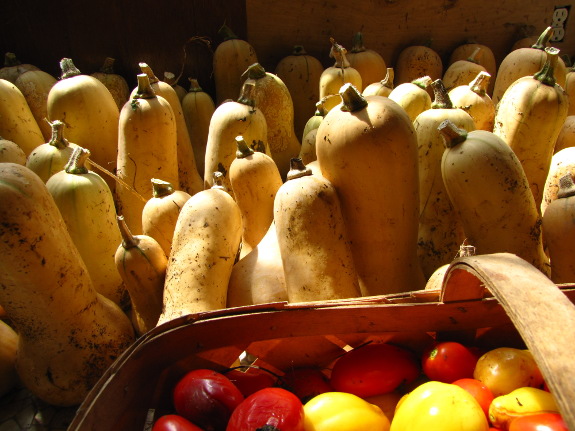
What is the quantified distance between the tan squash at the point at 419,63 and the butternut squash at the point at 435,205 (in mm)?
872

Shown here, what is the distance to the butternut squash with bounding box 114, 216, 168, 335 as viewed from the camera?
1253 mm

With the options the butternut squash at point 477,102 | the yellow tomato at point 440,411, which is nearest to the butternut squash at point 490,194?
the butternut squash at point 477,102

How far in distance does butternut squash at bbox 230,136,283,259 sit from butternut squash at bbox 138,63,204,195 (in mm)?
455

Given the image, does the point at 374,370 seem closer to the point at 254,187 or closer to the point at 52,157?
the point at 254,187

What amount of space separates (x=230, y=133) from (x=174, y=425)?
41.3 inches

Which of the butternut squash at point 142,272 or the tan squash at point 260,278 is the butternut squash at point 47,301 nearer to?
the butternut squash at point 142,272

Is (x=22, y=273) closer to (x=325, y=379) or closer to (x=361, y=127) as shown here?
(x=325, y=379)

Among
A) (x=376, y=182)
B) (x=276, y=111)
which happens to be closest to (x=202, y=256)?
(x=376, y=182)

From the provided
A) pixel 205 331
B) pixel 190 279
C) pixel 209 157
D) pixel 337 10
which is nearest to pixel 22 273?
pixel 190 279

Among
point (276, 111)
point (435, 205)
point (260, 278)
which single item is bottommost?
point (260, 278)

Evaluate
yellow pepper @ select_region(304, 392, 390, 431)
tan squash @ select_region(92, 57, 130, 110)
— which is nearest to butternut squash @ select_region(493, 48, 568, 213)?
yellow pepper @ select_region(304, 392, 390, 431)

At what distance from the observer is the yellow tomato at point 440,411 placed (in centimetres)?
67

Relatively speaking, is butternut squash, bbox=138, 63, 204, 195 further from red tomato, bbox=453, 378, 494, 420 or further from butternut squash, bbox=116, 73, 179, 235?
red tomato, bbox=453, 378, 494, 420

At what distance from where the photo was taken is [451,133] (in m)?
1.21
